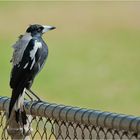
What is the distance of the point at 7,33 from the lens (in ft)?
60.2

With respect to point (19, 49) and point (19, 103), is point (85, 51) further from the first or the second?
point (19, 103)

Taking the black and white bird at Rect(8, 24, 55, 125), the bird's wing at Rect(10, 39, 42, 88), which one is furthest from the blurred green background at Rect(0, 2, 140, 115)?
the bird's wing at Rect(10, 39, 42, 88)

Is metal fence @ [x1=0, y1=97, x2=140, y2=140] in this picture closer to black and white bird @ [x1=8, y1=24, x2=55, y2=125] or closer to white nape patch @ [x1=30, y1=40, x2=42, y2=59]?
black and white bird @ [x1=8, y1=24, x2=55, y2=125]

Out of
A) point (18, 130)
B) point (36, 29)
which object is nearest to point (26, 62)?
point (36, 29)

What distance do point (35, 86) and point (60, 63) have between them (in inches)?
120

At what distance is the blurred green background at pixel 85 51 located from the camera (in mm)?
12805

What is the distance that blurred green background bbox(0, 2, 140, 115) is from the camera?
12.8 m

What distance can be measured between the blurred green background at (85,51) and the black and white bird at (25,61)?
6429 mm

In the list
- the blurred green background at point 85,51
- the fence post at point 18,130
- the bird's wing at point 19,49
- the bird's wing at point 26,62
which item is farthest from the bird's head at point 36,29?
the blurred green background at point 85,51

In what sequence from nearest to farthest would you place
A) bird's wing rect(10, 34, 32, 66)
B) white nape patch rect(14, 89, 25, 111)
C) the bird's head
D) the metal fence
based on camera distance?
the metal fence
white nape patch rect(14, 89, 25, 111)
bird's wing rect(10, 34, 32, 66)
the bird's head

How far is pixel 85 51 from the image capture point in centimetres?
1741

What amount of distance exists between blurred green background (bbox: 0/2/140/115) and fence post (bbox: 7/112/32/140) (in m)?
7.62

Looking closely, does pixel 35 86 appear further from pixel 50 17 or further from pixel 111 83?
pixel 50 17

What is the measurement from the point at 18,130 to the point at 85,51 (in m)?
14.1
